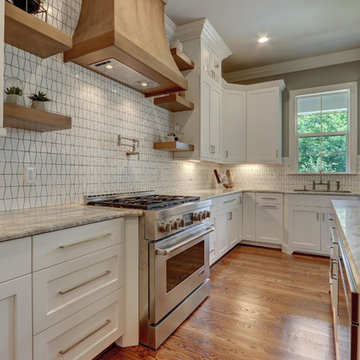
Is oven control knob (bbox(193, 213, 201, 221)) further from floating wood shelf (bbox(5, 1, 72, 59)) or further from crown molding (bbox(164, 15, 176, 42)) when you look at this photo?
crown molding (bbox(164, 15, 176, 42))

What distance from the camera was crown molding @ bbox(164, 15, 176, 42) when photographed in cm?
299

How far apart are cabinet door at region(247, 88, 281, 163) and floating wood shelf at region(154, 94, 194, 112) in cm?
147

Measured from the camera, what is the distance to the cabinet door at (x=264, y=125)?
158 inches

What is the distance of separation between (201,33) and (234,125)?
1515mm

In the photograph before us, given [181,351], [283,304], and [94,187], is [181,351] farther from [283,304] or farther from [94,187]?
[94,187]

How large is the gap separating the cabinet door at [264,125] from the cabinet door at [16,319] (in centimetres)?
369

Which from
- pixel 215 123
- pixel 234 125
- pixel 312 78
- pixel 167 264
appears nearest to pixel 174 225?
pixel 167 264

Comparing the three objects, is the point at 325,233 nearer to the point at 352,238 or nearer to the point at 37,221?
the point at 352,238

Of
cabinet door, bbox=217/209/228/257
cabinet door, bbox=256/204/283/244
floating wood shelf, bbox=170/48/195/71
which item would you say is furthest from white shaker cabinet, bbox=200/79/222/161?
cabinet door, bbox=256/204/283/244

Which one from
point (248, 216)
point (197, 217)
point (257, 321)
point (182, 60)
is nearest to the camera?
point (257, 321)

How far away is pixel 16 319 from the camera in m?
1.03

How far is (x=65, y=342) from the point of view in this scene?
126 centimetres

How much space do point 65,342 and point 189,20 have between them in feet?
10.7

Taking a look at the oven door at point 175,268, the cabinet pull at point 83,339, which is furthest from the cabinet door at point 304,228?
the cabinet pull at point 83,339
